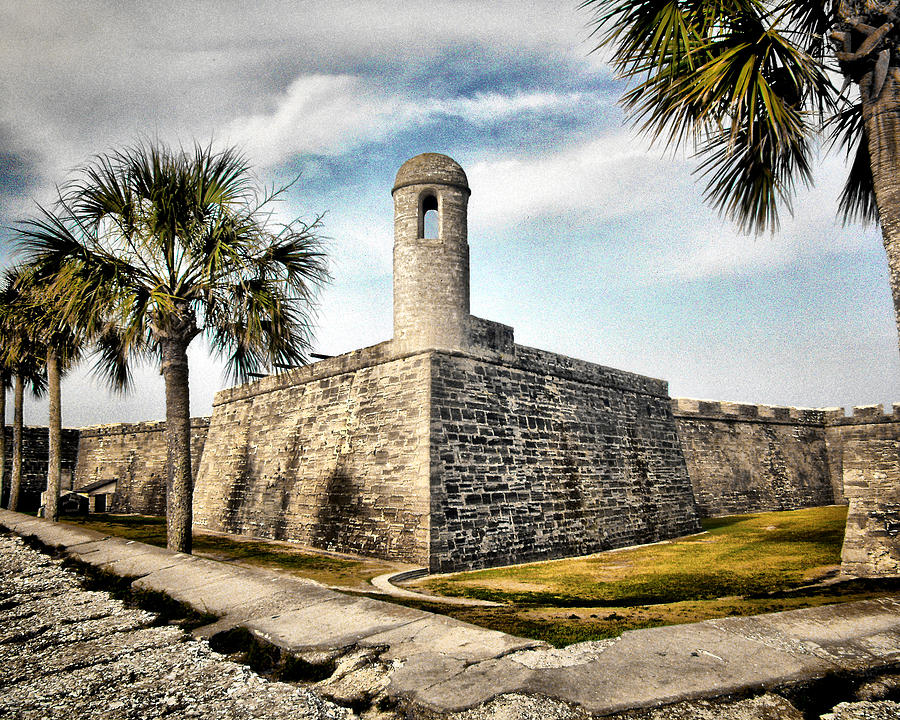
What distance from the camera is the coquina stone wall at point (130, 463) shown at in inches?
853

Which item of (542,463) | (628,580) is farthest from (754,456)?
(628,580)

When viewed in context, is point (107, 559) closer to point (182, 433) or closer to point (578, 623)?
point (182, 433)

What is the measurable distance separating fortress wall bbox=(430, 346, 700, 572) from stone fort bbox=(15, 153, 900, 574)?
0.11 feet

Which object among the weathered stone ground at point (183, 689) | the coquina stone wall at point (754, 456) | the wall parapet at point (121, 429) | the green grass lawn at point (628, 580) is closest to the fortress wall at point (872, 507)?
the green grass lawn at point (628, 580)

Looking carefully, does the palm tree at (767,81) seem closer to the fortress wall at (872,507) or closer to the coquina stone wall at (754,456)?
the fortress wall at (872,507)

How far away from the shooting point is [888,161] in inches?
215

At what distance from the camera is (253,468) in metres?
15.4

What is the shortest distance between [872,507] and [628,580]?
309 centimetres

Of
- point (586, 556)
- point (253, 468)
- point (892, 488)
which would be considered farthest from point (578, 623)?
point (253, 468)

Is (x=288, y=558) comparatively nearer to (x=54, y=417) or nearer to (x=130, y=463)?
(x=54, y=417)

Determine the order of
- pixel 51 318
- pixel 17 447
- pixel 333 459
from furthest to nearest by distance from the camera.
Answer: pixel 17 447, pixel 333 459, pixel 51 318

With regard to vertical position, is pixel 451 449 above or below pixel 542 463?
above

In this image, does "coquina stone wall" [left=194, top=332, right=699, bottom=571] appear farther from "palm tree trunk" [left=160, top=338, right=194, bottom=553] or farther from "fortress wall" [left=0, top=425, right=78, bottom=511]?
"fortress wall" [left=0, top=425, right=78, bottom=511]

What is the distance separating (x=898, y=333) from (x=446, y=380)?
682 cm
